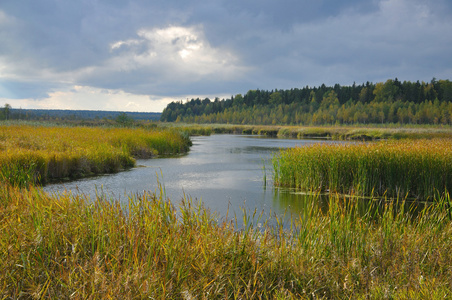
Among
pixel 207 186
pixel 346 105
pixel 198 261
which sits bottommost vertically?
pixel 207 186

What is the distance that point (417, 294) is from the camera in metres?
3.65

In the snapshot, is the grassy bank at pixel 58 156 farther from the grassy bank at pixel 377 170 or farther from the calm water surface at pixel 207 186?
the grassy bank at pixel 377 170

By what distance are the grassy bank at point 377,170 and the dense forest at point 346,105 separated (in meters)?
87.0

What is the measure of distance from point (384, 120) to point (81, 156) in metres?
97.9

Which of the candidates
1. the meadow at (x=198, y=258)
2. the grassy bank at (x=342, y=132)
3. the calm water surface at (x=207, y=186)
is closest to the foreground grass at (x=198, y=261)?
the meadow at (x=198, y=258)

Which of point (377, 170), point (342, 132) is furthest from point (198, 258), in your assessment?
point (342, 132)

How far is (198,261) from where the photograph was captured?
447 centimetres

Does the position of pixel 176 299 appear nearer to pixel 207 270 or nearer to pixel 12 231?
pixel 207 270

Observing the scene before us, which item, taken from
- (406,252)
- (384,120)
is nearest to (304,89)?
(384,120)

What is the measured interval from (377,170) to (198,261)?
9.20 m

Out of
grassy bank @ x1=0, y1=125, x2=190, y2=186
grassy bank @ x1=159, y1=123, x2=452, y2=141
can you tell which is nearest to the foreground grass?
grassy bank @ x1=0, y1=125, x2=190, y2=186

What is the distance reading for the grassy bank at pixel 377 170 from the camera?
37.2 feet

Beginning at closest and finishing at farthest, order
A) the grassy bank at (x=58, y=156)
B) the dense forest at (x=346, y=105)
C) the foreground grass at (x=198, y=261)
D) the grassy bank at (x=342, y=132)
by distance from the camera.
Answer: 1. the foreground grass at (x=198, y=261)
2. the grassy bank at (x=58, y=156)
3. the grassy bank at (x=342, y=132)
4. the dense forest at (x=346, y=105)

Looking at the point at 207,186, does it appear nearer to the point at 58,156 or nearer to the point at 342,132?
the point at 58,156
